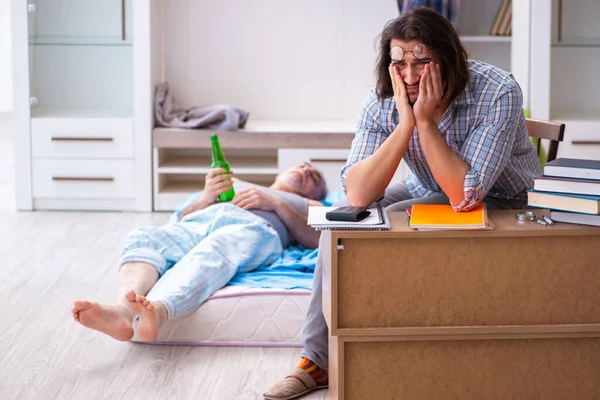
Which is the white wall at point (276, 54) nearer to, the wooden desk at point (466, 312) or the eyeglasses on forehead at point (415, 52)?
the eyeglasses on forehead at point (415, 52)

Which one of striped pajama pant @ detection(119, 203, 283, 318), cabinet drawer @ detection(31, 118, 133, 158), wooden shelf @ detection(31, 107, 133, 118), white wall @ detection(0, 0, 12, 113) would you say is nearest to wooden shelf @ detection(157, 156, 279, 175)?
cabinet drawer @ detection(31, 118, 133, 158)

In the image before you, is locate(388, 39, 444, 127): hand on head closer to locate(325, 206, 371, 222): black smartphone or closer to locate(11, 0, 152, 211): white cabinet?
locate(325, 206, 371, 222): black smartphone

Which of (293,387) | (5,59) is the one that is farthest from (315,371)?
(5,59)

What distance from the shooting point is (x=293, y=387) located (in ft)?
7.88

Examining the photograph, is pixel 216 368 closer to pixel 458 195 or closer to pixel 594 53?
pixel 458 195

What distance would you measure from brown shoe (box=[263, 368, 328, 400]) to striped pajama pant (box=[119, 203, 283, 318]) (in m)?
0.45

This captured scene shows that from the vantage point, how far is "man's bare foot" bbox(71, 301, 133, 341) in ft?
8.16

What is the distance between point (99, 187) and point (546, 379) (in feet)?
10.4

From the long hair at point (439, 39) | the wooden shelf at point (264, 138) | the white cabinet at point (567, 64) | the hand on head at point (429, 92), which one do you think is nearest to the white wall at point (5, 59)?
the wooden shelf at point (264, 138)

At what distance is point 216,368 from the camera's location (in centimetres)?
260

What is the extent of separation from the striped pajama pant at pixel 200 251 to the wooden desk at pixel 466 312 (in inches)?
30.3

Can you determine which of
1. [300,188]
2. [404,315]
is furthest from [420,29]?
[300,188]

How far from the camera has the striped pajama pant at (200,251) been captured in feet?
9.06

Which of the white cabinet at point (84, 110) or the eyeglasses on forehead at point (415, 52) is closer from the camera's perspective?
the eyeglasses on forehead at point (415, 52)
